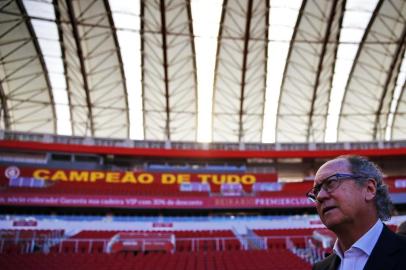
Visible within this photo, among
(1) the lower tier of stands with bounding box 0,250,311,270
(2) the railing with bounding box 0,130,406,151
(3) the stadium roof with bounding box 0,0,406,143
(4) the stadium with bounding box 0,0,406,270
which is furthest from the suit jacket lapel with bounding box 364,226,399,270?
(2) the railing with bounding box 0,130,406,151

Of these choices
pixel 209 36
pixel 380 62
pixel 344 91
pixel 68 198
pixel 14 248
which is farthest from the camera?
pixel 344 91

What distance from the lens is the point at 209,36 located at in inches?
1055

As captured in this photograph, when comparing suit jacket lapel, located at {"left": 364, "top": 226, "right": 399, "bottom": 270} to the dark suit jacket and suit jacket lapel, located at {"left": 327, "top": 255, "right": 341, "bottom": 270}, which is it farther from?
suit jacket lapel, located at {"left": 327, "top": 255, "right": 341, "bottom": 270}

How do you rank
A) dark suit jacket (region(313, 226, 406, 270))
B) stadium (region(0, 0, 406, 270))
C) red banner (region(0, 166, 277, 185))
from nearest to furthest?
dark suit jacket (region(313, 226, 406, 270)), stadium (region(0, 0, 406, 270)), red banner (region(0, 166, 277, 185))

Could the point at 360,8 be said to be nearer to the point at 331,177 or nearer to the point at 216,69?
the point at 216,69

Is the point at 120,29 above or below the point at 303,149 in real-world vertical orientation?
above

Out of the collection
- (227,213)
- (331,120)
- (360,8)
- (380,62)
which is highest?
(360,8)

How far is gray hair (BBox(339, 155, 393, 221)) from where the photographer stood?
190cm

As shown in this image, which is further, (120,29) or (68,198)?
(120,29)

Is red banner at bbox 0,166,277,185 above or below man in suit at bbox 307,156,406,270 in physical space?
below

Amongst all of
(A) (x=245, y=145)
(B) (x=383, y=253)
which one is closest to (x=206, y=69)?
(A) (x=245, y=145)

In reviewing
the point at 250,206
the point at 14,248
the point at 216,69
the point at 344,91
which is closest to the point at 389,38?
the point at 344,91

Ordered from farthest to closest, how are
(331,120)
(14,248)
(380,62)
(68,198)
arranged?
1. (331,120)
2. (380,62)
3. (68,198)
4. (14,248)

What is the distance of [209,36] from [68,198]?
14.9 m
